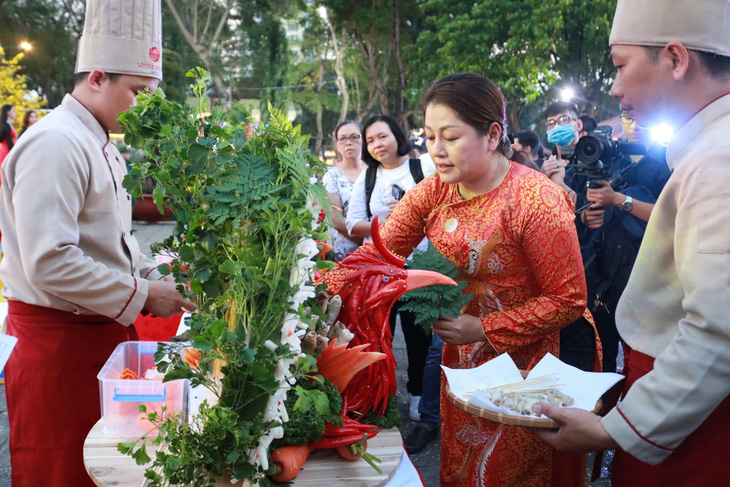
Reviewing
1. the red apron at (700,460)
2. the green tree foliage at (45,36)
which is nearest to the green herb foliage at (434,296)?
the red apron at (700,460)

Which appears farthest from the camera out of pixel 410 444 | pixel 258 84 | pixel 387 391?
pixel 258 84

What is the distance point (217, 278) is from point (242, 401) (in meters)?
0.29

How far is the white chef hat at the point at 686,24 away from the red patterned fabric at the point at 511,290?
70cm

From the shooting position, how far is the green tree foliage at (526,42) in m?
14.1

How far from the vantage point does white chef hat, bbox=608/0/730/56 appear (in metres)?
1.39

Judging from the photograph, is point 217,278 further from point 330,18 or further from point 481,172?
point 330,18

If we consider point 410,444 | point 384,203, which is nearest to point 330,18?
point 384,203

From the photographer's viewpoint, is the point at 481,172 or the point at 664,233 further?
the point at 481,172

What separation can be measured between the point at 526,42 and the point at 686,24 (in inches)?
563

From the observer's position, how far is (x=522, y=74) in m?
14.8

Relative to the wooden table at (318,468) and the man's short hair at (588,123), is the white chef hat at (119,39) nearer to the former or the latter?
the wooden table at (318,468)

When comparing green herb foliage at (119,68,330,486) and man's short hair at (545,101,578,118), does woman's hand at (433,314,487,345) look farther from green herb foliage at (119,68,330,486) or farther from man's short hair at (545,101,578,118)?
man's short hair at (545,101,578,118)

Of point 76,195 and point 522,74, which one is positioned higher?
point 522,74

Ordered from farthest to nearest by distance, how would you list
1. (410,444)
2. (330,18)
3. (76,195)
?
(330,18) < (410,444) < (76,195)
